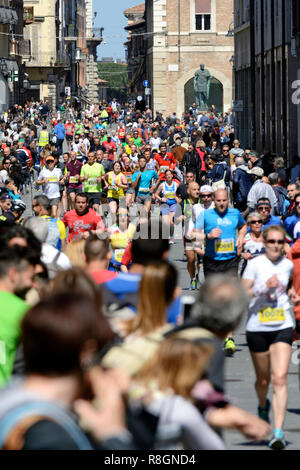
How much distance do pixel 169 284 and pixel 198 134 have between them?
34.0 m

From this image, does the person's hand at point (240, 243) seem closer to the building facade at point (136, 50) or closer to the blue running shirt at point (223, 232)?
the blue running shirt at point (223, 232)

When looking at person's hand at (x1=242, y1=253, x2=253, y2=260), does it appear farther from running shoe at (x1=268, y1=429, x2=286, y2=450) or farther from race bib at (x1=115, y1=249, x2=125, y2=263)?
running shoe at (x1=268, y1=429, x2=286, y2=450)

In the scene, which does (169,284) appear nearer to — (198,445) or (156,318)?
(156,318)

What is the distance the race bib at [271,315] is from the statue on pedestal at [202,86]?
65.6 metres

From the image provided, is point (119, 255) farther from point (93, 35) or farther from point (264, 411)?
point (93, 35)

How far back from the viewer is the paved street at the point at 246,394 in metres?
8.80

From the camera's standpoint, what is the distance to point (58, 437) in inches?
143

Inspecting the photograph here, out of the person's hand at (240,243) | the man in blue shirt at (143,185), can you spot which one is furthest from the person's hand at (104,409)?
the man in blue shirt at (143,185)

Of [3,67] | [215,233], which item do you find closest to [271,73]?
[215,233]

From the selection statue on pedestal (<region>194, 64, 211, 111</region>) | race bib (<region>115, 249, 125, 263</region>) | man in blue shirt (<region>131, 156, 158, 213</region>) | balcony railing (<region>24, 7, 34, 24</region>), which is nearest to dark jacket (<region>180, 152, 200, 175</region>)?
man in blue shirt (<region>131, 156, 158, 213</region>)

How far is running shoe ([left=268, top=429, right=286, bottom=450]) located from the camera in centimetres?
853

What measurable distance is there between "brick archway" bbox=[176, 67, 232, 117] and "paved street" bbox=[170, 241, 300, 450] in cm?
6766

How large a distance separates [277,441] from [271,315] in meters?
0.87

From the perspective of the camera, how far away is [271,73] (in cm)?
4084
